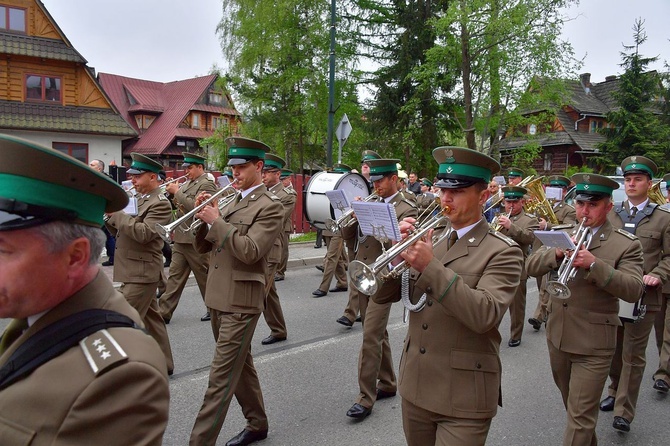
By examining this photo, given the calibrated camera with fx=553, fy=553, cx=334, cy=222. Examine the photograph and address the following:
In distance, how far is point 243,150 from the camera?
173 inches

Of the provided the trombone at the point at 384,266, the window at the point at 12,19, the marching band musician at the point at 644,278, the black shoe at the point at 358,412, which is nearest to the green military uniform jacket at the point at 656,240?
the marching band musician at the point at 644,278

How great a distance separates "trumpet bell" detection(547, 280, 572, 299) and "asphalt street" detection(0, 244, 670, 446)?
1367mm

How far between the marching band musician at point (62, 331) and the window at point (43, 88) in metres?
28.1

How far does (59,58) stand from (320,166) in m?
13.4

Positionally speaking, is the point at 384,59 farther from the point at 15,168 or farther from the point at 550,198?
the point at 15,168

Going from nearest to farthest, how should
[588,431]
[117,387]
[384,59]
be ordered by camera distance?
[117,387]
[588,431]
[384,59]

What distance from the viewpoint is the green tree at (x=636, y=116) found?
28.4 metres

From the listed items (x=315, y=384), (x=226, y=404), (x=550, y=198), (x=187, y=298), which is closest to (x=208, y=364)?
(x=315, y=384)

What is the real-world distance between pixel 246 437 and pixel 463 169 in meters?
2.64

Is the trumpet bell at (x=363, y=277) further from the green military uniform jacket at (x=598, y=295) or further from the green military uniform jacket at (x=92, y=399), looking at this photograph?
→ the green military uniform jacket at (x=598, y=295)

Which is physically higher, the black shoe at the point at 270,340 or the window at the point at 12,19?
the window at the point at 12,19

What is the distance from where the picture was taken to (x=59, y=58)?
82.7 ft

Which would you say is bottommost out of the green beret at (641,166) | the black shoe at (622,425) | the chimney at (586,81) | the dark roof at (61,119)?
the black shoe at (622,425)

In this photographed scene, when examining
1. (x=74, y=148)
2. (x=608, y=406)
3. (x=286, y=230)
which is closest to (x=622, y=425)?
(x=608, y=406)
